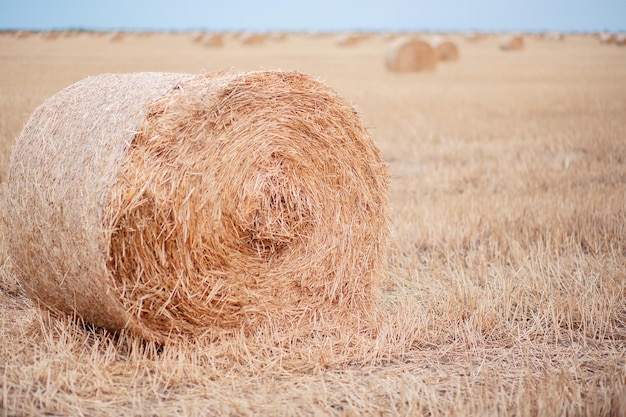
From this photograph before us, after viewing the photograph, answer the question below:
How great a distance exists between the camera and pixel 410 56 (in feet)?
74.7

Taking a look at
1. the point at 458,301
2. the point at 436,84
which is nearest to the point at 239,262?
the point at 458,301

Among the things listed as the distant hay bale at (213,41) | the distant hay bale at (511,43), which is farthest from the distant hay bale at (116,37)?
the distant hay bale at (511,43)

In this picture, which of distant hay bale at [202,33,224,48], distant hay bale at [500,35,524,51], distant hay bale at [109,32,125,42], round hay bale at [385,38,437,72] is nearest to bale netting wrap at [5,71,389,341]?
round hay bale at [385,38,437,72]

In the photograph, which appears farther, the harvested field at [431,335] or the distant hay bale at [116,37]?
the distant hay bale at [116,37]

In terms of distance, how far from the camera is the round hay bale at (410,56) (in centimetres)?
2255

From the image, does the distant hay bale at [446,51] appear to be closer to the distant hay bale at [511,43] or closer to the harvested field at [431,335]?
the distant hay bale at [511,43]

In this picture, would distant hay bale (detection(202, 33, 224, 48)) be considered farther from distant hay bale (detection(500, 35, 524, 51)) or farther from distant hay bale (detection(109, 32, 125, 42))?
distant hay bale (detection(500, 35, 524, 51))

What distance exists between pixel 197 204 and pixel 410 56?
19.7 m

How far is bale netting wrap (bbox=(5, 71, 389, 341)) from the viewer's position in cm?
372

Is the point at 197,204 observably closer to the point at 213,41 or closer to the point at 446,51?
the point at 446,51

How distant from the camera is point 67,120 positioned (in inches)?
162

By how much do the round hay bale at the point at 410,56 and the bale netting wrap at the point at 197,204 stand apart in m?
18.5

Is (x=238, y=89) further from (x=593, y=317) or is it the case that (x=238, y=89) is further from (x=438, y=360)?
(x=593, y=317)

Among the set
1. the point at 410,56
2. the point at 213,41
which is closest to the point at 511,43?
the point at 213,41
